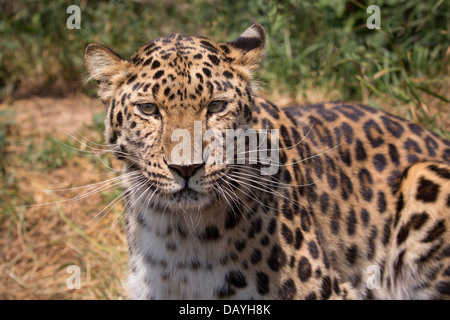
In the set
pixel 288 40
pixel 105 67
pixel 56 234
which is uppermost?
pixel 288 40

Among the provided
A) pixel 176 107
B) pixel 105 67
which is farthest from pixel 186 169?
pixel 105 67

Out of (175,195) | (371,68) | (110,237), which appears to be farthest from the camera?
(371,68)

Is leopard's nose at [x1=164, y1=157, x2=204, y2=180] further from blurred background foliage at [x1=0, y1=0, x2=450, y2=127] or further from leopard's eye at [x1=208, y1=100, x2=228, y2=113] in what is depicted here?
blurred background foliage at [x1=0, y1=0, x2=450, y2=127]

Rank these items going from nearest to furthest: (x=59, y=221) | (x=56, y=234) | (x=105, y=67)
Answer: (x=105, y=67) < (x=56, y=234) < (x=59, y=221)

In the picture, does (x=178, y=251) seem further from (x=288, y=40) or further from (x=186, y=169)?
(x=288, y=40)

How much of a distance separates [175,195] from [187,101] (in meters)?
0.60

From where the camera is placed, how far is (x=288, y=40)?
24.5 ft

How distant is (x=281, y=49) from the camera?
7.19m

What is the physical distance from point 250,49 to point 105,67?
103cm

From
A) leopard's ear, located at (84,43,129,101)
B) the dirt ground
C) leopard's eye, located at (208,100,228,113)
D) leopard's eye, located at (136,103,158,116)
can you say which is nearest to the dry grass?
the dirt ground

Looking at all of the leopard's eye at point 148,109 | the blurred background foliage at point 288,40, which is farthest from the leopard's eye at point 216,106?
the blurred background foliage at point 288,40

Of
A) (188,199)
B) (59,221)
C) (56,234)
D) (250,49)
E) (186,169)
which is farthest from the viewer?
(59,221)
